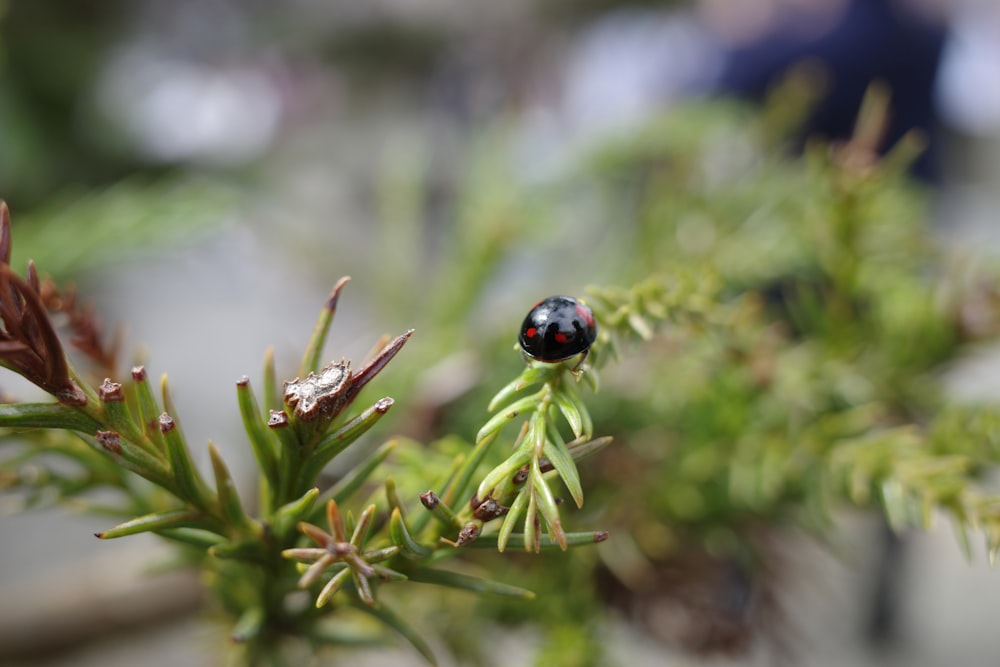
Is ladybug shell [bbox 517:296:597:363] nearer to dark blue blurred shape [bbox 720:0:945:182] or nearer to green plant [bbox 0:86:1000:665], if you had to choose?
green plant [bbox 0:86:1000:665]

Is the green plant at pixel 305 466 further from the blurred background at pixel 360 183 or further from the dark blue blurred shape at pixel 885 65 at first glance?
the dark blue blurred shape at pixel 885 65

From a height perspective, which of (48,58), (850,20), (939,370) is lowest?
(939,370)

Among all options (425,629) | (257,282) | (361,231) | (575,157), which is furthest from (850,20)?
(361,231)

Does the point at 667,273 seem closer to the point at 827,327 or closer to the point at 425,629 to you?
the point at 827,327

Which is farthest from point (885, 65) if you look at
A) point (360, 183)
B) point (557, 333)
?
point (360, 183)

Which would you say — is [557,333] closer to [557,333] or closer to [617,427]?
[557,333]

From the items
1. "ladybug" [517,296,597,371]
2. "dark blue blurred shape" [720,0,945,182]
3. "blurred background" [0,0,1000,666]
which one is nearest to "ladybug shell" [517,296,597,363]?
"ladybug" [517,296,597,371]
